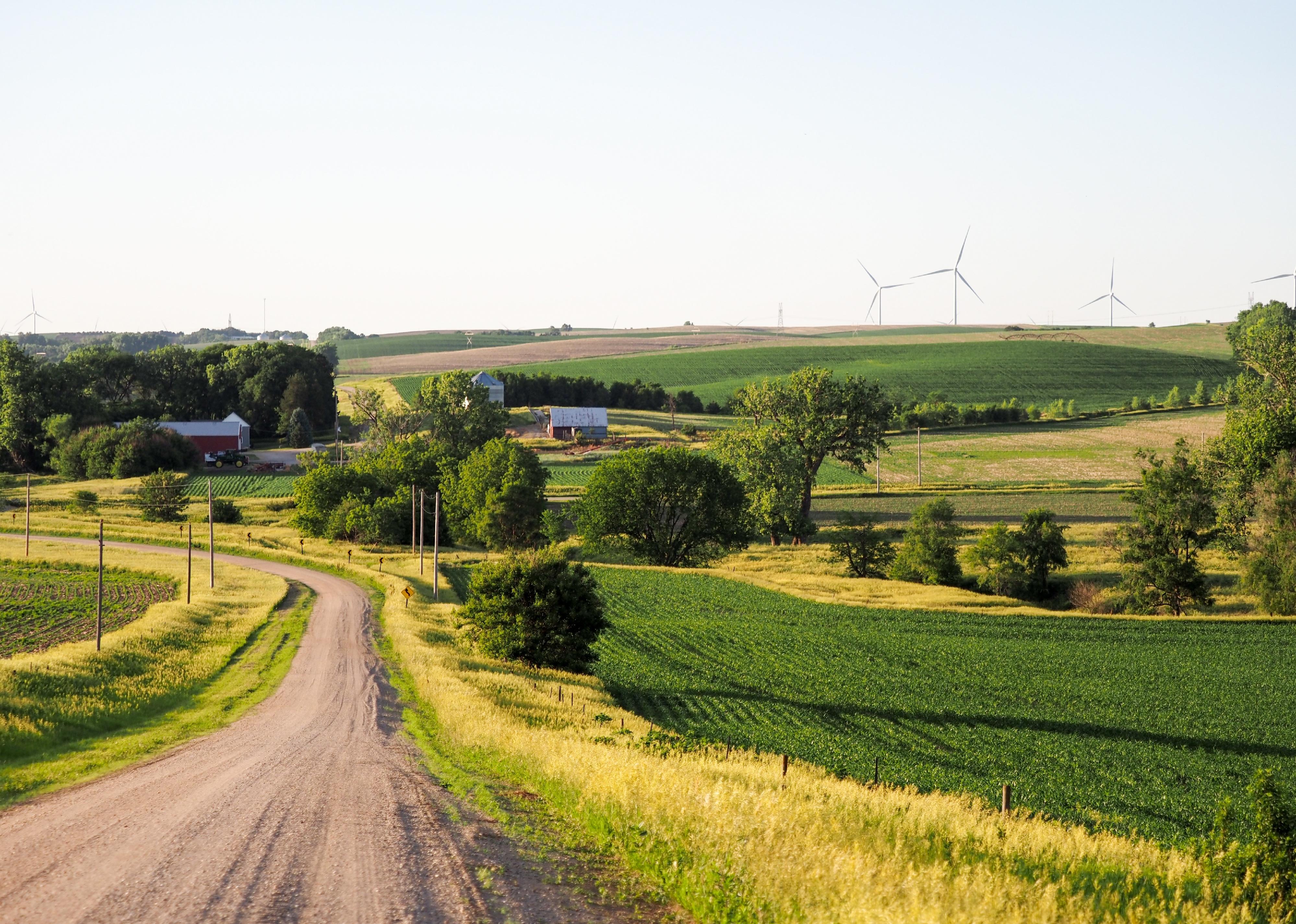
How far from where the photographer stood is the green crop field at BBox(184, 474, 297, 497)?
11294 cm

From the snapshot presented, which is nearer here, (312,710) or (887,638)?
(312,710)

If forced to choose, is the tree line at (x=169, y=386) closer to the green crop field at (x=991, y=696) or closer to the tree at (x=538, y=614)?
the green crop field at (x=991, y=696)

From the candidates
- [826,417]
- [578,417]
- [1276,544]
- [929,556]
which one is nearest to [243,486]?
[578,417]

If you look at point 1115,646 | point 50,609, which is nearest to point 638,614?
point 1115,646

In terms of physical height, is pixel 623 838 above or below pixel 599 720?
above

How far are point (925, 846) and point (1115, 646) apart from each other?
39.1m

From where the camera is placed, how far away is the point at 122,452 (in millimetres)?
123375

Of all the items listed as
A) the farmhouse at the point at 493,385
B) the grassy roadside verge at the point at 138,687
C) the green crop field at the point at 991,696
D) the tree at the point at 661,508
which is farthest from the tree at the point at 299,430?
the green crop field at the point at 991,696

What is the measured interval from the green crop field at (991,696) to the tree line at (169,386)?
114 m

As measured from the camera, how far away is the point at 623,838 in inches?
587

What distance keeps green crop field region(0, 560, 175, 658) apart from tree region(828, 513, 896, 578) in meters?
47.3

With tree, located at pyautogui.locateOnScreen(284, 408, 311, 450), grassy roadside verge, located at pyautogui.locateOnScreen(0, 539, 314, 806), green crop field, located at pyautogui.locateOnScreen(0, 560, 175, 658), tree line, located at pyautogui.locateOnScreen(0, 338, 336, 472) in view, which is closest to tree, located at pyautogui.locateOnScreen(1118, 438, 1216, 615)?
grassy roadside verge, located at pyautogui.locateOnScreen(0, 539, 314, 806)

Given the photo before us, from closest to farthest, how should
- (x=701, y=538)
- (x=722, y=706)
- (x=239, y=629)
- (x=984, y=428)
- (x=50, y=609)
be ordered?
(x=722, y=706) → (x=239, y=629) → (x=50, y=609) → (x=701, y=538) → (x=984, y=428)

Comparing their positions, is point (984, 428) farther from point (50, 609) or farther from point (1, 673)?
point (1, 673)
